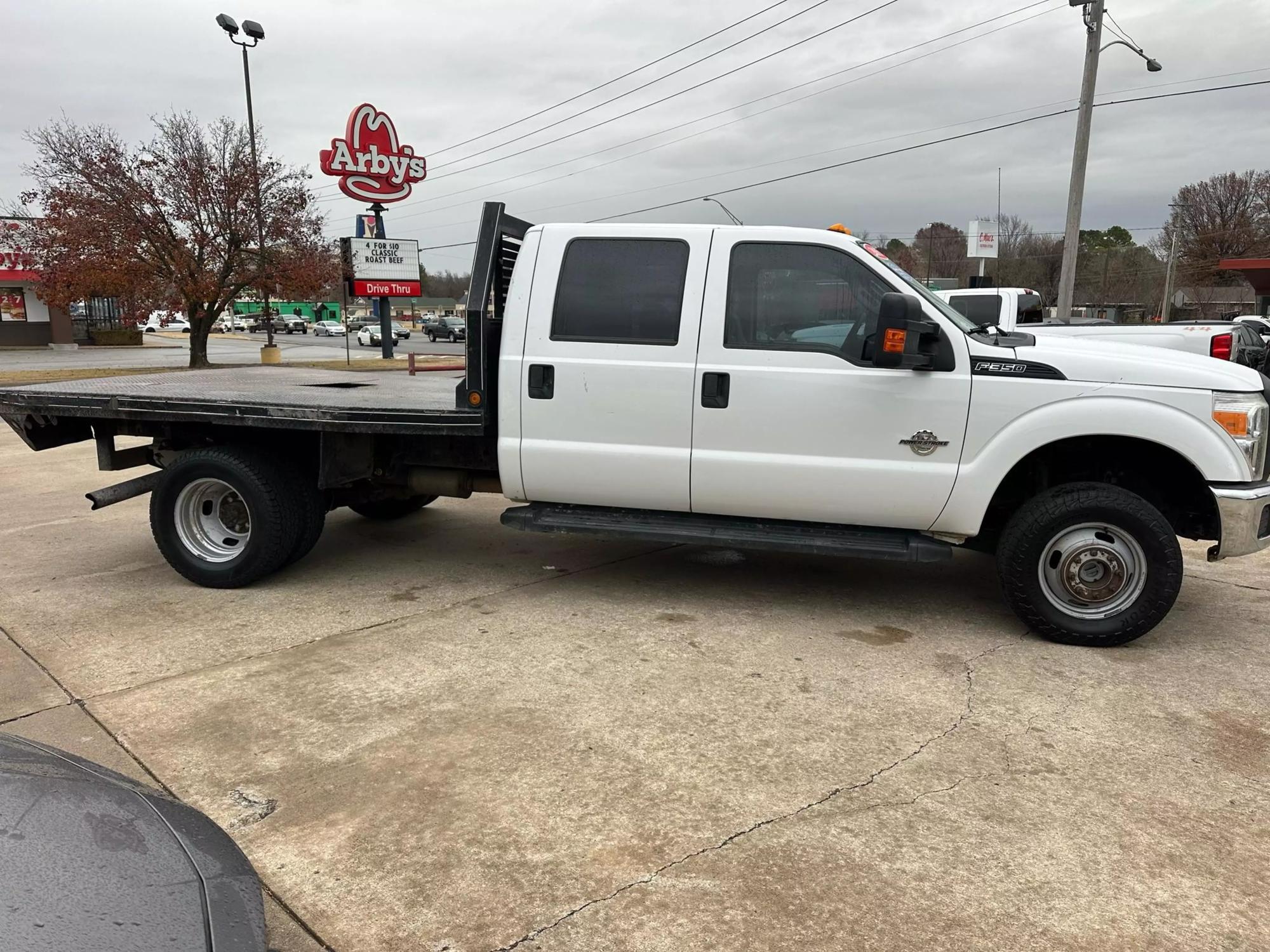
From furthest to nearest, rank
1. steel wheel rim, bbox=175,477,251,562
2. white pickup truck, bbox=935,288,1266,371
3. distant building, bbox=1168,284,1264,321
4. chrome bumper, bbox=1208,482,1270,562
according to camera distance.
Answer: distant building, bbox=1168,284,1264,321
white pickup truck, bbox=935,288,1266,371
steel wheel rim, bbox=175,477,251,562
chrome bumper, bbox=1208,482,1270,562

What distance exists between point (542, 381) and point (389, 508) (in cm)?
292

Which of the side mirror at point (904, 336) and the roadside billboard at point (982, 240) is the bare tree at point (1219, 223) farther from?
the side mirror at point (904, 336)

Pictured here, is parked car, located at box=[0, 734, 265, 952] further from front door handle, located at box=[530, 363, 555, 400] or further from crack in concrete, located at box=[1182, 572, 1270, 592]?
crack in concrete, located at box=[1182, 572, 1270, 592]

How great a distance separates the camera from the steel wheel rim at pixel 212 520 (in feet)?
18.2

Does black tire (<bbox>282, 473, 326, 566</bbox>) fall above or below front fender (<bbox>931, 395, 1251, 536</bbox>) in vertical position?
below

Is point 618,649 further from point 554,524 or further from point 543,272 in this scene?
point 543,272

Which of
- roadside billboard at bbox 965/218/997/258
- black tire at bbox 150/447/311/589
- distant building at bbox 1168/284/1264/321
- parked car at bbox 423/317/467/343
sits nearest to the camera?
black tire at bbox 150/447/311/589

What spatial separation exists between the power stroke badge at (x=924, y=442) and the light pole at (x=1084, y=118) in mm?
14044

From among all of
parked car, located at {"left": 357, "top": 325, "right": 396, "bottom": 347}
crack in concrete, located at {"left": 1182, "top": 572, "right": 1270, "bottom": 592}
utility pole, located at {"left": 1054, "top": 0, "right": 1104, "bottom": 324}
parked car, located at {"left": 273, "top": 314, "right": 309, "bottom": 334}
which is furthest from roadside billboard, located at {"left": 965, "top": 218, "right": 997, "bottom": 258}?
parked car, located at {"left": 273, "top": 314, "right": 309, "bottom": 334}

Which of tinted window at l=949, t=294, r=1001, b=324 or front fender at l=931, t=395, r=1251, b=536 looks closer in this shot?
front fender at l=931, t=395, r=1251, b=536

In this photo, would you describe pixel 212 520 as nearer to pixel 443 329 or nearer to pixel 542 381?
pixel 542 381

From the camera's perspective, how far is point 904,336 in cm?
435

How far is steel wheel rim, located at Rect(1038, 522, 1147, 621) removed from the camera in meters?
4.47

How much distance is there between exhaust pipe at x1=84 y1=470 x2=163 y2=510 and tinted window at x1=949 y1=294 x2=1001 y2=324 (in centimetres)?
962
